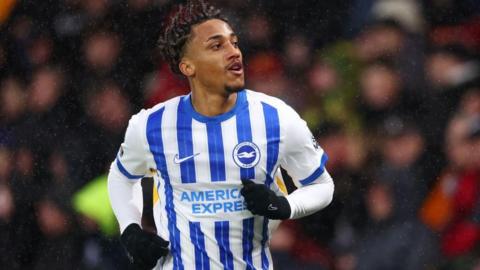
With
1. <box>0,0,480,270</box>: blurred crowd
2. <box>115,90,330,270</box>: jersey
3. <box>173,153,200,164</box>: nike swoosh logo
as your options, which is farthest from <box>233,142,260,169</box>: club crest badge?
<box>0,0,480,270</box>: blurred crowd

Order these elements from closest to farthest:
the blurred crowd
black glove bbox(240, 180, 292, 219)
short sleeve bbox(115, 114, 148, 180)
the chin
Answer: black glove bbox(240, 180, 292, 219) → the chin → short sleeve bbox(115, 114, 148, 180) → the blurred crowd

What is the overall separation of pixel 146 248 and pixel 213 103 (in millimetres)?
405

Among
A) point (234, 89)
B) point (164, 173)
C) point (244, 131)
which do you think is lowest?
point (164, 173)

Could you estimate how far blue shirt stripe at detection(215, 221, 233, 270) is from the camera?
2.58 m

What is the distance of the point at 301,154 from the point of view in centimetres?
261

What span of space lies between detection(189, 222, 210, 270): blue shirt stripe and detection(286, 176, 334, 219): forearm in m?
0.24

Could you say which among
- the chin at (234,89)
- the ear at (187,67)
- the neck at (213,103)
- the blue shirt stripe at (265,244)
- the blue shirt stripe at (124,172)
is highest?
the ear at (187,67)

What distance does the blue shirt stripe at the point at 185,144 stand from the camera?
8.54ft

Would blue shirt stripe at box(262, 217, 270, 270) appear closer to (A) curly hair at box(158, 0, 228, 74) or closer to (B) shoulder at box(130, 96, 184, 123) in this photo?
(B) shoulder at box(130, 96, 184, 123)

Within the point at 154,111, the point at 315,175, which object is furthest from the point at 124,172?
the point at 315,175

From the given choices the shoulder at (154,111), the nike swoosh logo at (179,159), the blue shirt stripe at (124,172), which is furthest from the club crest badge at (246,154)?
the blue shirt stripe at (124,172)

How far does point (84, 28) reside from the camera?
3.94 metres

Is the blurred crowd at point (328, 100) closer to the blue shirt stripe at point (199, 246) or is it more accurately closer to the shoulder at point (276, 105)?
the shoulder at point (276, 105)

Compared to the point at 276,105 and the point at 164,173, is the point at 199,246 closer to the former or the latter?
the point at 164,173
